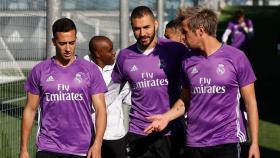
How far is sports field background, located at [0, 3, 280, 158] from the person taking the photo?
28.5ft

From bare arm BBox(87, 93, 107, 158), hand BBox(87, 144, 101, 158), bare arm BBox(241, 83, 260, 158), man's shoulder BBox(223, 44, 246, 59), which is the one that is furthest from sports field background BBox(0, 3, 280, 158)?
bare arm BBox(241, 83, 260, 158)

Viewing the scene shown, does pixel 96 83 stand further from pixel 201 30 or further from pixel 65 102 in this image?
pixel 201 30

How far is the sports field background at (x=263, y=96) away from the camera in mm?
8672

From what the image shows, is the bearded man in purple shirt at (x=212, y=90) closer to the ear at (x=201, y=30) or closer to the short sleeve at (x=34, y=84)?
the ear at (x=201, y=30)

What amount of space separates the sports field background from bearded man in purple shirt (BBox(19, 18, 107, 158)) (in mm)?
1476

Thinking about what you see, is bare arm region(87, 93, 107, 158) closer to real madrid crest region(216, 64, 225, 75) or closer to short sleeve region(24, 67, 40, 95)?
short sleeve region(24, 67, 40, 95)

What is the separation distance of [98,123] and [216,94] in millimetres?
993

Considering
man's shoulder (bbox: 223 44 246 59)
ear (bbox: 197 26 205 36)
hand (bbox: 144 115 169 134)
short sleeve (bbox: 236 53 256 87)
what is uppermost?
ear (bbox: 197 26 205 36)

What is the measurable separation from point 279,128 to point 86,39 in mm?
4688

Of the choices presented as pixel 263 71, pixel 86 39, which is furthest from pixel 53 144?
pixel 263 71

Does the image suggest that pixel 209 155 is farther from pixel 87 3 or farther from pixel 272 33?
pixel 272 33

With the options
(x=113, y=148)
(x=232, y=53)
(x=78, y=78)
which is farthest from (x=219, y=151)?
(x=113, y=148)

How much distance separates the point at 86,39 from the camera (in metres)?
11.6

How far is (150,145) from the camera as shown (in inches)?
306
